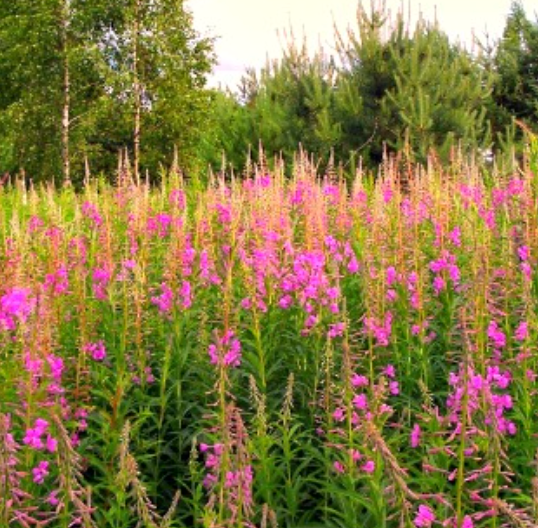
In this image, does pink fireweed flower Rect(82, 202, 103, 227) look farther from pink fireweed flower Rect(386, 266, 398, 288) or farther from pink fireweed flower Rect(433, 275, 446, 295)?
pink fireweed flower Rect(433, 275, 446, 295)

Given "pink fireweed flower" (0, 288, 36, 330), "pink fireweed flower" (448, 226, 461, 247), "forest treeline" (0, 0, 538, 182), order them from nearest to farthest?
"pink fireweed flower" (0, 288, 36, 330), "pink fireweed flower" (448, 226, 461, 247), "forest treeline" (0, 0, 538, 182)

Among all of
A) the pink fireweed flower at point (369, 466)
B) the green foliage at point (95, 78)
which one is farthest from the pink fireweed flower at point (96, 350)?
the green foliage at point (95, 78)

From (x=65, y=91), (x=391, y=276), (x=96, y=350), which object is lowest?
(x=96, y=350)

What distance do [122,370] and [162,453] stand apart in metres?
0.46

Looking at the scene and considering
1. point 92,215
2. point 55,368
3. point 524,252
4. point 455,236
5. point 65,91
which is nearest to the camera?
point 55,368

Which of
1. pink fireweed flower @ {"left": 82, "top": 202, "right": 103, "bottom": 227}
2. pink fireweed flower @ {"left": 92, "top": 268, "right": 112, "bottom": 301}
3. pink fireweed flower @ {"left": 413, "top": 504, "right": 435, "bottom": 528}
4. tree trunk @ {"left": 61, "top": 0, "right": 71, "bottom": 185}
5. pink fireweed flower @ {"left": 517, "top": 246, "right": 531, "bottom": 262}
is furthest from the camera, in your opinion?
tree trunk @ {"left": 61, "top": 0, "right": 71, "bottom": 185}

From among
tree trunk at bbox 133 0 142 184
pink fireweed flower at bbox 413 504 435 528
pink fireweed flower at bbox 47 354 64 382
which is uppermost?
tree trunk at bbox 133 0 142 184

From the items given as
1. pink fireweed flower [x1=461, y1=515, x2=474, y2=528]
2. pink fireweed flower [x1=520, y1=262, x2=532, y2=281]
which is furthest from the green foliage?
pink fireweed flower [x1=461, y1=515, x2=474, y2=528]

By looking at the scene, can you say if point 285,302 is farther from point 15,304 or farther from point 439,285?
point 15,304

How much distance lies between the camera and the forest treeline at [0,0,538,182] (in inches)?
587

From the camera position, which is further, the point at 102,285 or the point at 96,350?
the point at 102,285

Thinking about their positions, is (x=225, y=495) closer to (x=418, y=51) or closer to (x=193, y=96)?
(x=418, y=51)

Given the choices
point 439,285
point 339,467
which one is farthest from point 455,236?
point 339,467

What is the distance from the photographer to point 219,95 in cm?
2361
